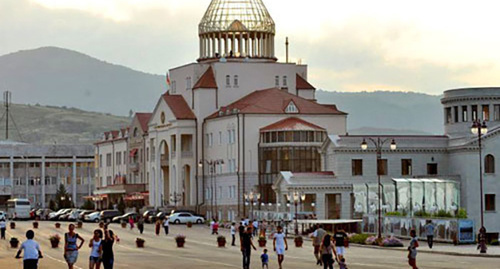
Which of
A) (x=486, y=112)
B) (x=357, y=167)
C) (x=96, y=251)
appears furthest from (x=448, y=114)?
(x=96, y=251)

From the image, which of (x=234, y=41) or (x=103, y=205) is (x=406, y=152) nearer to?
(x=234, y=41)

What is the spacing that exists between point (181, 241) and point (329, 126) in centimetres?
5803

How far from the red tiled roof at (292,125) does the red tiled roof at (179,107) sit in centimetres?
1362

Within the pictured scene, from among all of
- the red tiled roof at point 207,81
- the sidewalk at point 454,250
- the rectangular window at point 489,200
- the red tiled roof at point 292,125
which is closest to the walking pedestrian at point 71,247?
the sidewalk at point 454,250

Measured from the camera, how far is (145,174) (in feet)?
558

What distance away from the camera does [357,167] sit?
119875 mm

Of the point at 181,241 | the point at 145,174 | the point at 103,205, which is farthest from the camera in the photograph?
the point at 103,205

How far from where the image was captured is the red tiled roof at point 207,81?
5945 inches

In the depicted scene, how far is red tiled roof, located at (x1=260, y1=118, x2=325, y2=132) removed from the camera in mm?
136750

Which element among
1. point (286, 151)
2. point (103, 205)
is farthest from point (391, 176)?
point (103, 205)

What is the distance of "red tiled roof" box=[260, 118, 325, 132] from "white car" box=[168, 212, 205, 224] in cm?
1199

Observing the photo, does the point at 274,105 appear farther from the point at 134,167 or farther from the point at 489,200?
the point at 134,167

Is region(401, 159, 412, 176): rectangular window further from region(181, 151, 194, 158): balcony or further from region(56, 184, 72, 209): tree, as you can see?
region(56, 184, 72, 209): tree

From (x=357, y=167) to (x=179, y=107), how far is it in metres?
37.7
